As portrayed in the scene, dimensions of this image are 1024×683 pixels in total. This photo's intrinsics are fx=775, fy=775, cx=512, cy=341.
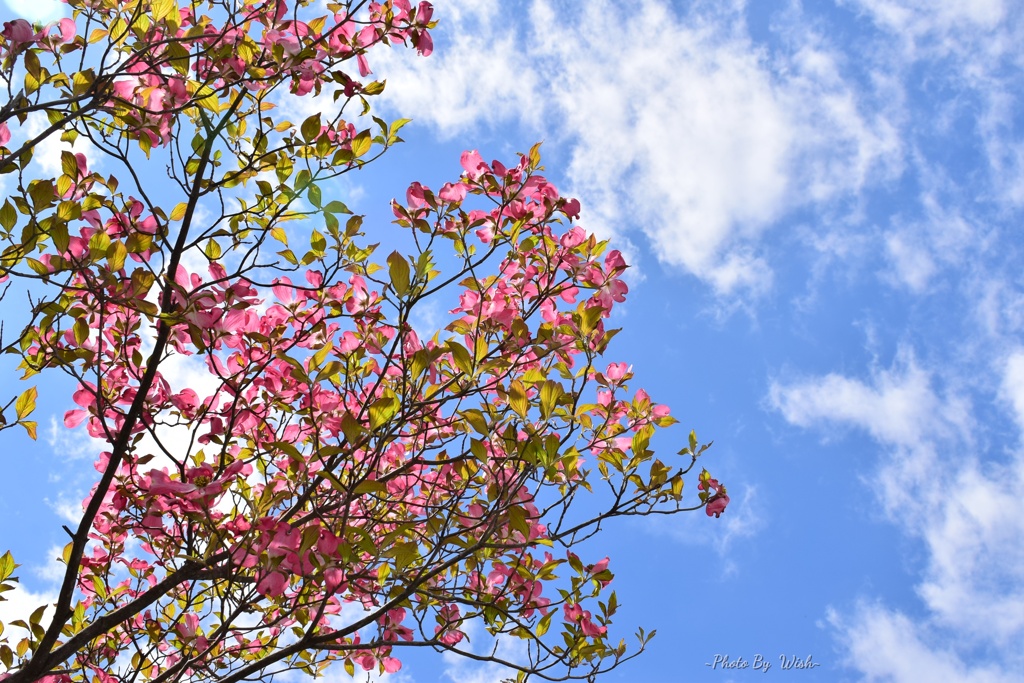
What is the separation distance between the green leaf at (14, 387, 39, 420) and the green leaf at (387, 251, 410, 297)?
140 centimetres

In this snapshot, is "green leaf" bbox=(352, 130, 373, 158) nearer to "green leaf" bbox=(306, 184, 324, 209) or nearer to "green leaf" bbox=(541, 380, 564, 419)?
"green leaf" bbox=(306, 184, 324, 209)

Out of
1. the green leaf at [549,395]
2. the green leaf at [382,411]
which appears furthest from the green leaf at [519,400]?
the green leaf at [382,411]

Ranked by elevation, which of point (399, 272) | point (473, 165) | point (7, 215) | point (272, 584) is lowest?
point (272, 584)

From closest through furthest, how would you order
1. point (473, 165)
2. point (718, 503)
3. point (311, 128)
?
point (311, 128)
point (718, 503)
point (473, 165)

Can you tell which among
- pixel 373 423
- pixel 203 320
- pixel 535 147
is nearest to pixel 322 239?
pixel 203 320

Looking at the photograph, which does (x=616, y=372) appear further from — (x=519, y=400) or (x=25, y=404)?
(x=25, y=404)

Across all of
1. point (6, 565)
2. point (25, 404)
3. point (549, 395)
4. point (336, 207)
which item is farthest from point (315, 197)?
point (6, 565)

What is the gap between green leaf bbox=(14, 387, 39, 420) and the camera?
2598mm

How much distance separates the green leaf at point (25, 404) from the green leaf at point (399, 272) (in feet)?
4.58

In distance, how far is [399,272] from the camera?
7.06ft

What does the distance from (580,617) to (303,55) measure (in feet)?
7.00

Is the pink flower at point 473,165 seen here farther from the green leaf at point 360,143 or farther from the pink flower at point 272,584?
the pink flower at point 272,584

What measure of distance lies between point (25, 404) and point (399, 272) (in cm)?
145

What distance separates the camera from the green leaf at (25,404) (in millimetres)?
2598
